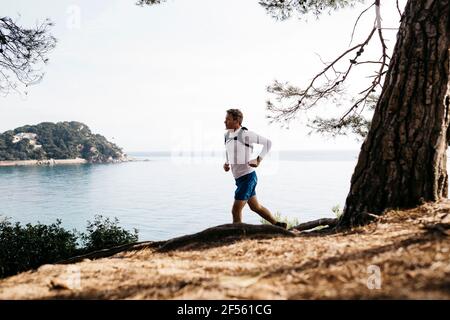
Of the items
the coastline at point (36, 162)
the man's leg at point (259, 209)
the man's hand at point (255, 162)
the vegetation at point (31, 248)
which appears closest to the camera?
the man's hand at point (255, 162)

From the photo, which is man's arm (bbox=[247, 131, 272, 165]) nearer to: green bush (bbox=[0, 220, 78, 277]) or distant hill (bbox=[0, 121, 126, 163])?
green bush (bbox=[0, 220, 78, 277])

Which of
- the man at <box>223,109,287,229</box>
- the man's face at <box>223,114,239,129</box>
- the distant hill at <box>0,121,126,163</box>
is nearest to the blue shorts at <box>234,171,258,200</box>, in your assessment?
the man at <box>223,109,287,229</box>

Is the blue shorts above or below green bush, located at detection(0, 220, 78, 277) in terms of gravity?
above

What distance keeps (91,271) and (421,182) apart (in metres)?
3.19

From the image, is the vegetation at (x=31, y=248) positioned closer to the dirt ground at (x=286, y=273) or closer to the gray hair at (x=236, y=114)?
the gray hair at (x=236, y=114)

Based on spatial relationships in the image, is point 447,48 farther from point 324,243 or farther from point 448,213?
point 324,243

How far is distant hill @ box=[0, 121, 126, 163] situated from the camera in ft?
431

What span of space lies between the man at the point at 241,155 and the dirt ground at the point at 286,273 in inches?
69.9

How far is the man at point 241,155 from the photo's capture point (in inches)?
197

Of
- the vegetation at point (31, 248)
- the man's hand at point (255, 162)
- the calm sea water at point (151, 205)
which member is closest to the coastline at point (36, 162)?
the calm sea water at point (151, 205)

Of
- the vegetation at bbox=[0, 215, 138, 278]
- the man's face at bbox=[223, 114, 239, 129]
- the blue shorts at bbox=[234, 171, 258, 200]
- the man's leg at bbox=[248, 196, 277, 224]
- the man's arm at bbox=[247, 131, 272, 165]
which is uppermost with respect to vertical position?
the man's face at bbox=[223, 114, 239, 129]

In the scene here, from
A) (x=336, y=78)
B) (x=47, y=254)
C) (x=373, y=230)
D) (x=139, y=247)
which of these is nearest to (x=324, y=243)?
(x=373, y=230)

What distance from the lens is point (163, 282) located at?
2225 millimetres

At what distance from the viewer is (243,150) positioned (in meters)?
5.02
